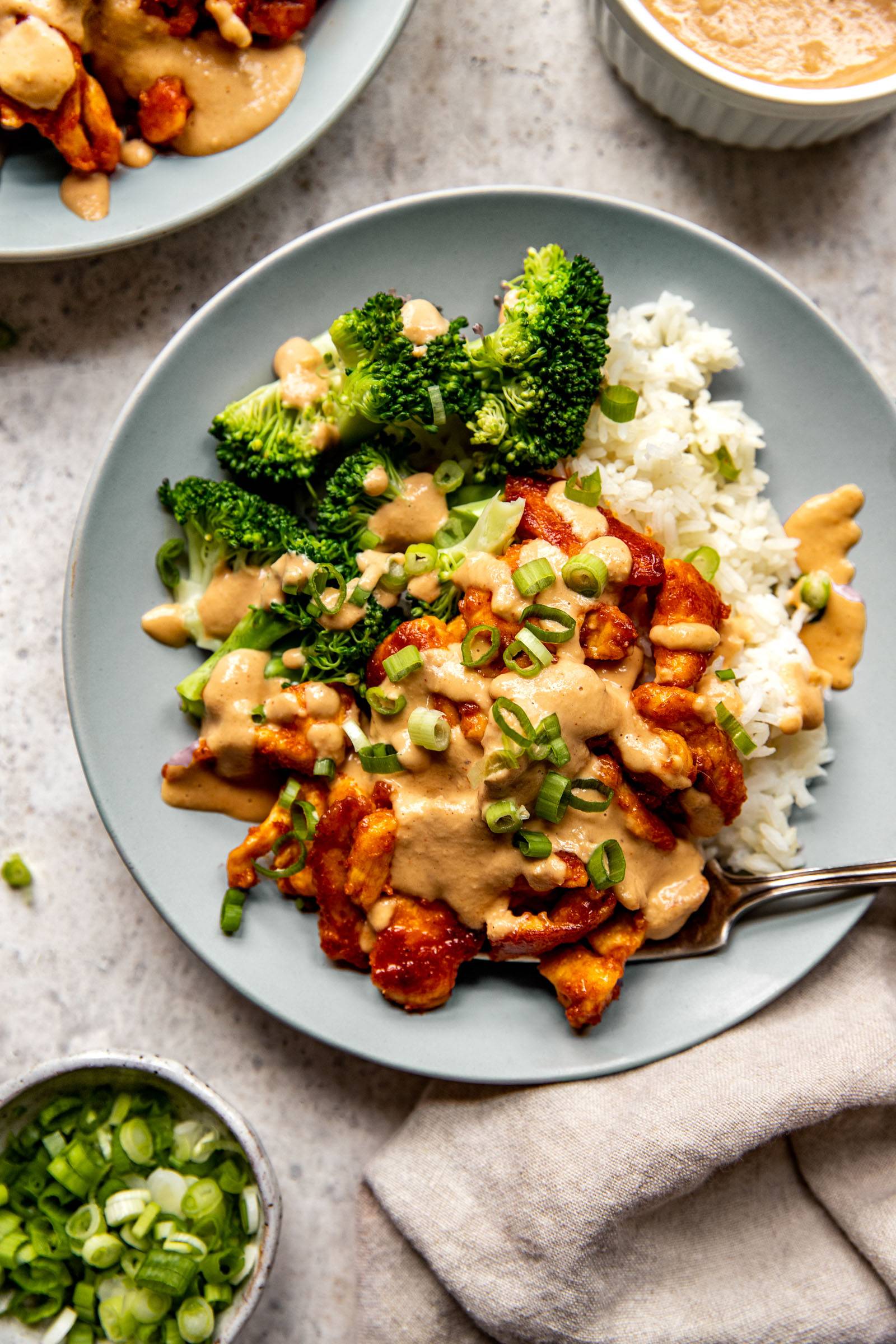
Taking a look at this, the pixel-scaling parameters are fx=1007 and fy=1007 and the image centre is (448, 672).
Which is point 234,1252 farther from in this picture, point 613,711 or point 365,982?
point 613,711

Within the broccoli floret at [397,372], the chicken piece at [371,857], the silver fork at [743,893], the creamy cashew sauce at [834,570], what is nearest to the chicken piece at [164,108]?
the broccoli floret at [397,372]

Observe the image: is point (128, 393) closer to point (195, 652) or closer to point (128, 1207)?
point (195, 652)

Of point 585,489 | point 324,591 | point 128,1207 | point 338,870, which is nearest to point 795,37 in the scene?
point 585,489

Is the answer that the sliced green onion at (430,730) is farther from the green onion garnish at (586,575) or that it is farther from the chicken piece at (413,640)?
the green onion garnish at (586,575)

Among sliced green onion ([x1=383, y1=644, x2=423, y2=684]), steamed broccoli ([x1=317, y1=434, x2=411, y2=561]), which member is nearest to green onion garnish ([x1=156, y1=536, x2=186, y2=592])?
steamed broccoli ([x1=317, y1=434, x2=411, y2=561])

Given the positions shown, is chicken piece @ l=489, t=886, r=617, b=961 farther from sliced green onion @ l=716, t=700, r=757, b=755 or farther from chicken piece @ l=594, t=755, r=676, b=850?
sliced green onion @ l=716, t=700, r=757, b=755

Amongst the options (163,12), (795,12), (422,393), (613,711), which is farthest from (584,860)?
(163,12)
